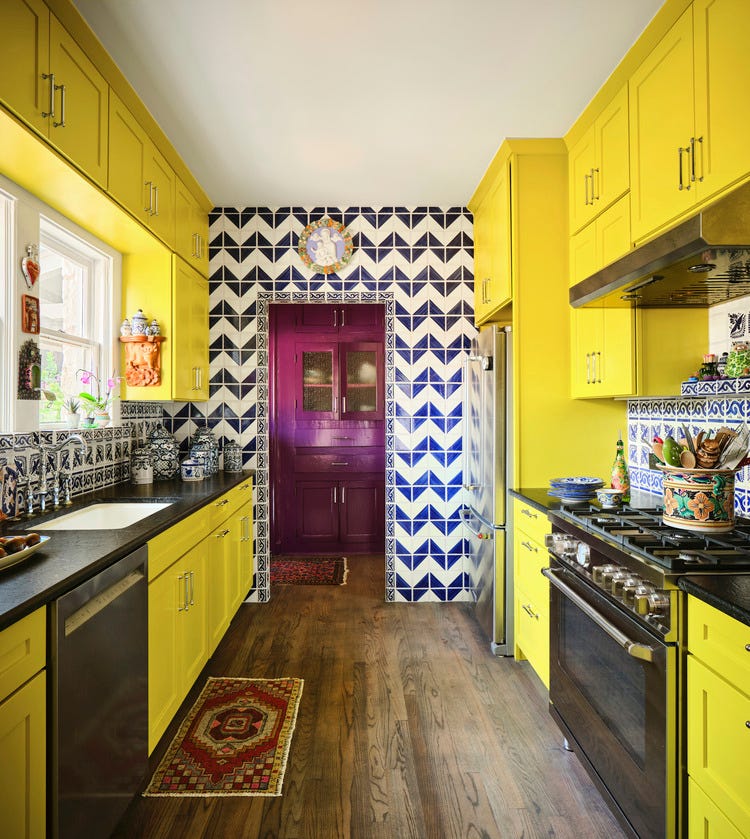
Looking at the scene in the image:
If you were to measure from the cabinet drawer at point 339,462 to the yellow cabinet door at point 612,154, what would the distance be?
324cm

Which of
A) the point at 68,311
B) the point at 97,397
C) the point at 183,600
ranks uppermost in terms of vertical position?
the point at 68,311

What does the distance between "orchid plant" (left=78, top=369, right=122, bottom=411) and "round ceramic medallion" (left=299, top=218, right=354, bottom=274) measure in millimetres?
1482

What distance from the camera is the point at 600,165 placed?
8.25ft

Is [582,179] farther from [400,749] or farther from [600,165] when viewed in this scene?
[400,749]

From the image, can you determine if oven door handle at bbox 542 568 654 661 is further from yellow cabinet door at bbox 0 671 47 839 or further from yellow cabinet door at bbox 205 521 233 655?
yellow cabinet door at bbox 205 521 233 655

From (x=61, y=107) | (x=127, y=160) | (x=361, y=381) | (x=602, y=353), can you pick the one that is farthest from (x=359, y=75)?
(x=361, y=381)

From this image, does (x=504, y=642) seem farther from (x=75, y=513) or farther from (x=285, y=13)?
(x=285, y=13)

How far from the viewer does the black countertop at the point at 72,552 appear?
1.23 meters

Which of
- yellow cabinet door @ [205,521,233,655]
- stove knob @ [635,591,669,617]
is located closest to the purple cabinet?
yellow cabinet door @ [205,521,233,655]

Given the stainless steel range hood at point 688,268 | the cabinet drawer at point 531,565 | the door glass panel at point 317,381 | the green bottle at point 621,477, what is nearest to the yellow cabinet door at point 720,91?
the stainless steel range hood at point 688,268

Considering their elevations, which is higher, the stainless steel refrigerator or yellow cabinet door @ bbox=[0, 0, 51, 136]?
yellow cabinet door @ bbox=[0, 0, 51, 136]

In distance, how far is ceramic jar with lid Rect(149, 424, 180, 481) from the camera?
3.33 meters

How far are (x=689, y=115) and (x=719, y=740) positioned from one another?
A: 1831 mm

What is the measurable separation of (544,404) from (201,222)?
Answer: 8.11ft
